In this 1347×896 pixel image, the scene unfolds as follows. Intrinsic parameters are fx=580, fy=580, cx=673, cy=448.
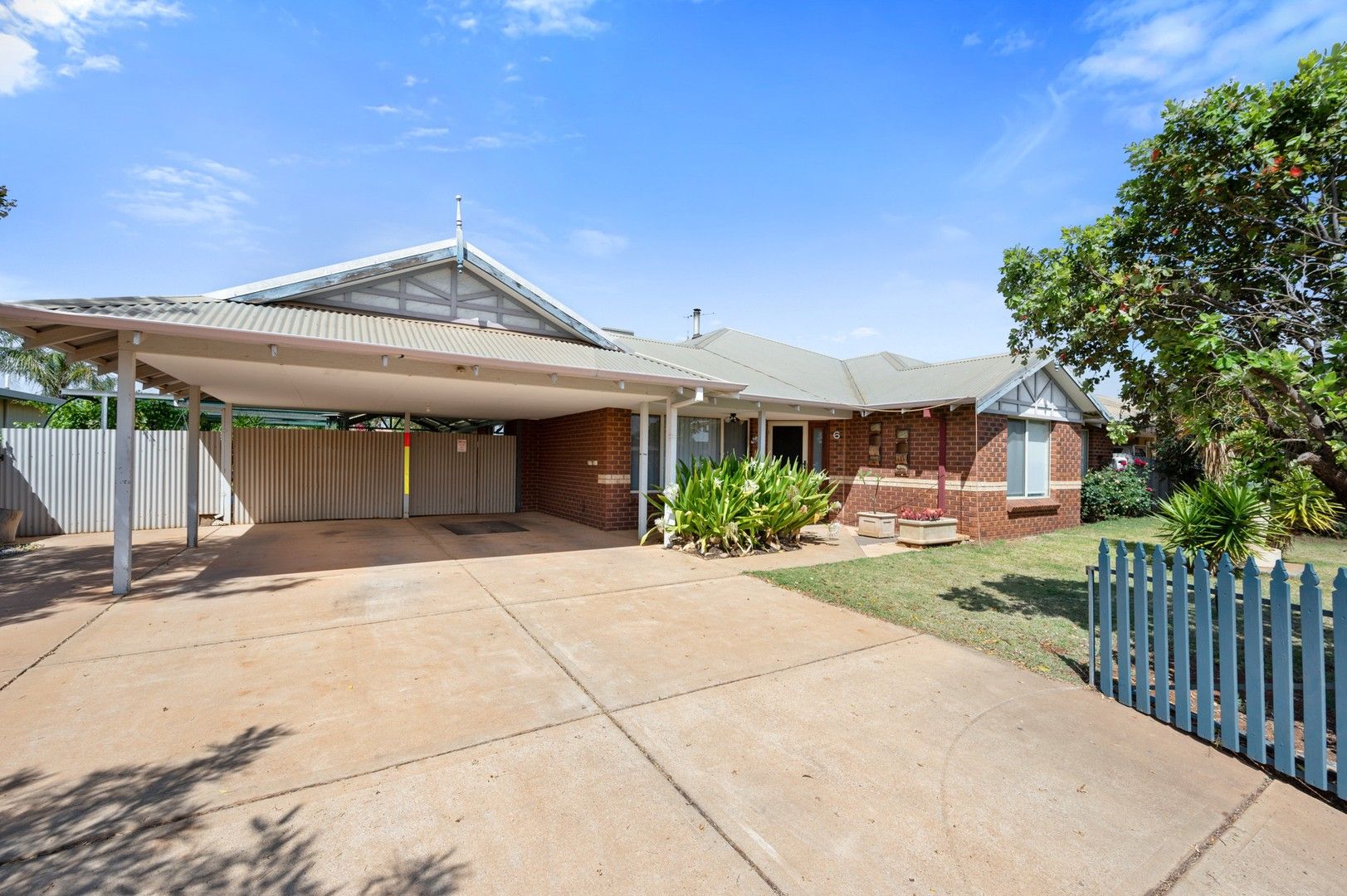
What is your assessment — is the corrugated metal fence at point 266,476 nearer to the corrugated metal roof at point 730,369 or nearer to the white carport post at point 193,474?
the white carport post at point 193,474

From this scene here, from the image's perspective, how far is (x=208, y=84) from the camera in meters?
7.52

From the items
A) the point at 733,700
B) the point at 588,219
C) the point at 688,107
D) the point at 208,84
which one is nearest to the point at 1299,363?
the point at 733,700

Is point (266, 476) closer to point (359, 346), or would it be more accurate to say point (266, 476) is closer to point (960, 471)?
point (359, 346)

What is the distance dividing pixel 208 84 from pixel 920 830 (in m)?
10.8

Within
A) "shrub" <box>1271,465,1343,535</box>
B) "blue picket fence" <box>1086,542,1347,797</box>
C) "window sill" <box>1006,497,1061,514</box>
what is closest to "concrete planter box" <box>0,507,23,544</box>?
"blue picket fence" <box>1086,542,1347,797</box>

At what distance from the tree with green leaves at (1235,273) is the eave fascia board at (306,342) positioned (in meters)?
5.02

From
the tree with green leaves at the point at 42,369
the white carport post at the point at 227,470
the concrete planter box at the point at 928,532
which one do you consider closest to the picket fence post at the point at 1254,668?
the concrete planter box at the point at 928,532

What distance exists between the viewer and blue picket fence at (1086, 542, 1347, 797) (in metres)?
2.95

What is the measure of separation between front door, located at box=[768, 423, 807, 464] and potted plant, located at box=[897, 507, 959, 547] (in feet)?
11.2

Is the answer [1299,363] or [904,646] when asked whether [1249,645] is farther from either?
[904,646]

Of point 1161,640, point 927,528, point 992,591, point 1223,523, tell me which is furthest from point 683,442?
point 1161,640

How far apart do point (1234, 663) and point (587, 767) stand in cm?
377

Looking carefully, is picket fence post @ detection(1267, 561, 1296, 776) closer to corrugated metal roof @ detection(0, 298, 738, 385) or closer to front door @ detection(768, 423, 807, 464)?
corrugated metal roof @ detection(0, 298, 738, 385)

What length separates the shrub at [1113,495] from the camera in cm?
1551
